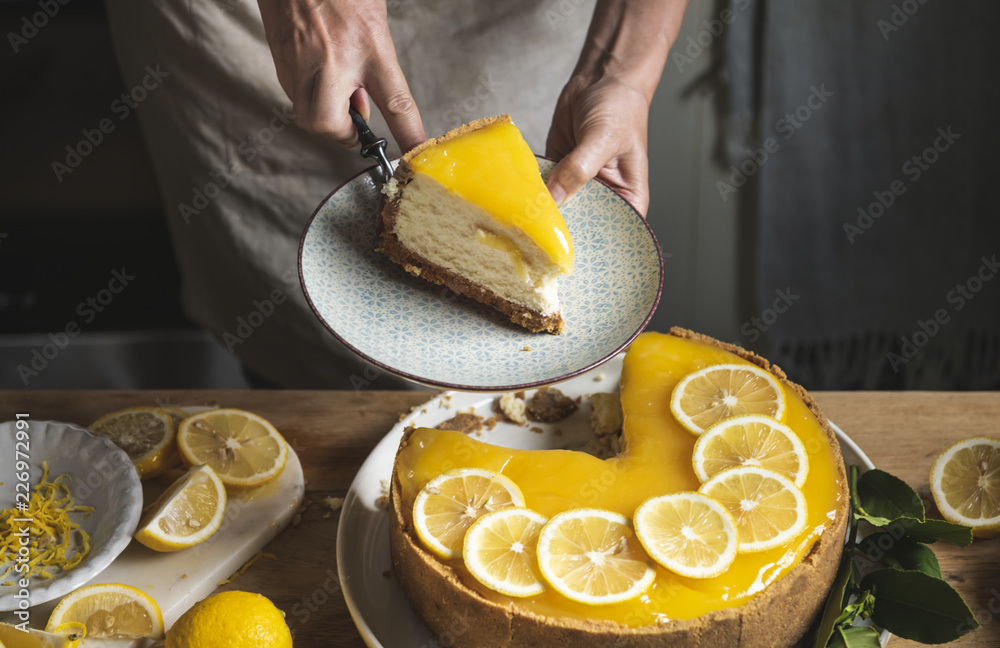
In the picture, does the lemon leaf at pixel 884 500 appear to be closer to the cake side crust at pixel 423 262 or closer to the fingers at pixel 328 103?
the cake side crust at pixel 423 262

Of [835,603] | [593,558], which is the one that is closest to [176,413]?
[593,558]

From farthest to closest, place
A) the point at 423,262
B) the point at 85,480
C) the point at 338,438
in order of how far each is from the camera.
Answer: the point at 338,438 < the point at 423,262 < the point at 85,480

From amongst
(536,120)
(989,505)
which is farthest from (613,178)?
(989,505)

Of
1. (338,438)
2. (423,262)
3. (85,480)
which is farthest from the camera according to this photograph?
(338,438)

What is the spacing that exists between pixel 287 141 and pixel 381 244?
2.91 ft

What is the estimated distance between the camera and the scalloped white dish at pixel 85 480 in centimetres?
161

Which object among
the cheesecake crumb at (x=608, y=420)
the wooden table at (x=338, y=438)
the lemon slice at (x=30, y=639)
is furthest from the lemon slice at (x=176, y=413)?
the cheesecake crumb at (x=608, y=420)

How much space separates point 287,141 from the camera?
8.34 feet

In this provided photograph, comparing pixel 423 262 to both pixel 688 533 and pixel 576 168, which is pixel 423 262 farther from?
pixel 688 533

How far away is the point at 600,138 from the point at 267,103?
1.19 metres

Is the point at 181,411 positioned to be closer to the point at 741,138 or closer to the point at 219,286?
the point at 219,286

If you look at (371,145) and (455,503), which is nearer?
(455,503)

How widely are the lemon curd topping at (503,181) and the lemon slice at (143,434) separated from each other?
98cm

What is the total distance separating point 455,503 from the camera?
159cm
